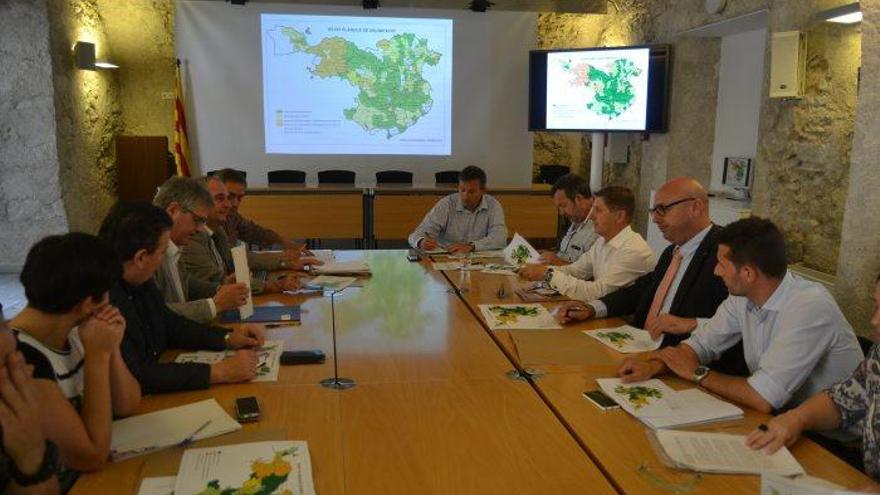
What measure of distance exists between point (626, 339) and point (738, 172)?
13.2ft

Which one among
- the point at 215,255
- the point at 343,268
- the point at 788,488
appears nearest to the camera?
the point at 788,488

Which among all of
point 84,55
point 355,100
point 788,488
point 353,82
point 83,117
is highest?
point 84,55

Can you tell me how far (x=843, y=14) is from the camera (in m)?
4.07

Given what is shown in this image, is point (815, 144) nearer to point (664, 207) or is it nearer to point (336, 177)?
point (664, 207)

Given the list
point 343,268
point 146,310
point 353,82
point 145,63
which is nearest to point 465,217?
point 343,268

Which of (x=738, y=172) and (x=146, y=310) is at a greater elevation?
(x=738, y=172)

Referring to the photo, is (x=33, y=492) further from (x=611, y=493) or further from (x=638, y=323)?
(x=638, y=323)

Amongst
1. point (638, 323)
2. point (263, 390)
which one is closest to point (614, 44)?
point (638, 323)

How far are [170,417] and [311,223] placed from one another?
564cm

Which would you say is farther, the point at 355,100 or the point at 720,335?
the point at 355,100

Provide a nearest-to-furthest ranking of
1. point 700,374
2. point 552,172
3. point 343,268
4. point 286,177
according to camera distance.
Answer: point 700,374
point 343,268
point 286,177
point 552,172

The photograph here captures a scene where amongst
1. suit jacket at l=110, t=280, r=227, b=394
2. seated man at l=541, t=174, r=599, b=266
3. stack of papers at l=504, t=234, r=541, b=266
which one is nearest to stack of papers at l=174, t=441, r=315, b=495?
suit jacket at l=110, t=280, r=227, b=394

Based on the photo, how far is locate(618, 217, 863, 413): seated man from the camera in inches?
82.1

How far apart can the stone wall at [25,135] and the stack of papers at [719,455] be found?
681cm
